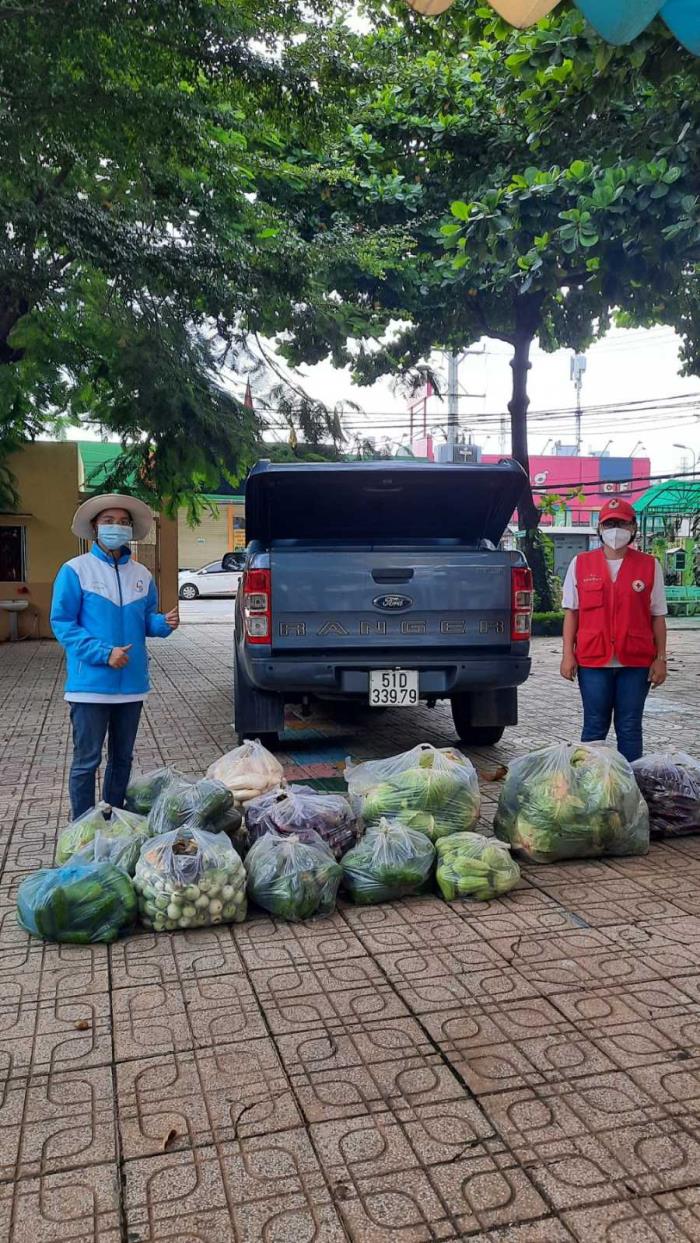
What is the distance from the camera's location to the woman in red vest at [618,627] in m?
5.10

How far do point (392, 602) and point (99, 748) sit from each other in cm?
220

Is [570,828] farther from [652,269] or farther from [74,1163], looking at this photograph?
[652,269]

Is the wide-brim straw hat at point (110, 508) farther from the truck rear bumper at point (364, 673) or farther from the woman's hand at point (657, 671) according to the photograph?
the woman's hand at point (657, 671)

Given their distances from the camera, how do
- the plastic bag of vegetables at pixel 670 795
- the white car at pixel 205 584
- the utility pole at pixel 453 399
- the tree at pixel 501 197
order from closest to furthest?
the plastic bag of vegetables at pixel 670 795
the tree at pixel 501 197
the utility pole at pixel 453 399
the white car at pixel 205 584

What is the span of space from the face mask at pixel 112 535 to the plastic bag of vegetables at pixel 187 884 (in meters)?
1.56

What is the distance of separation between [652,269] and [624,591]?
25.4ft

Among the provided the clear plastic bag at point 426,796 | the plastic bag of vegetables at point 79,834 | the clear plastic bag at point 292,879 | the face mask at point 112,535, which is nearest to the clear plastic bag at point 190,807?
the plastic bag of vegetables at point 79,834

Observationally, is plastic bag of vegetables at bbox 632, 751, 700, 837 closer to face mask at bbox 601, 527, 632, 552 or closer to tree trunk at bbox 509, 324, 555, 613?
face mask at bbox 601, 527, 632, 552

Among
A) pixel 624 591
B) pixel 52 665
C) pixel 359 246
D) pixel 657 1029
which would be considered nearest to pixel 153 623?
pixel 624 591

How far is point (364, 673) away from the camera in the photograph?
6.00 m

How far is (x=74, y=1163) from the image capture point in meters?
2.27

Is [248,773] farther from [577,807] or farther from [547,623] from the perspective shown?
[547,623]

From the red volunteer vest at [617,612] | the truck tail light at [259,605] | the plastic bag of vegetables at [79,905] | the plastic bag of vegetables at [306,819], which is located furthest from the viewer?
the truck tail light at [259,605]

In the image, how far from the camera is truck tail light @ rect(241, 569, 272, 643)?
586 cm
